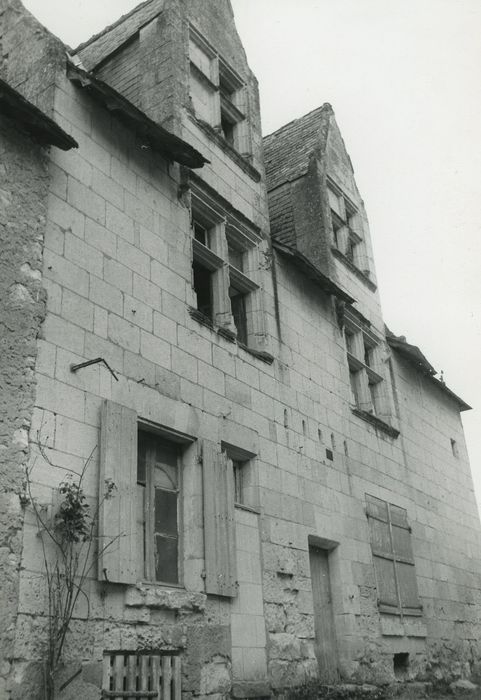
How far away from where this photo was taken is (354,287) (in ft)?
39.5

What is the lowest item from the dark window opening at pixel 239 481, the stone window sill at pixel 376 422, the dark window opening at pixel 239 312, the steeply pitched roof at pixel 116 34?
the dark window opening at pixel 239 481

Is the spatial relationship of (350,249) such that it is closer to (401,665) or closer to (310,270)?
(310,270)

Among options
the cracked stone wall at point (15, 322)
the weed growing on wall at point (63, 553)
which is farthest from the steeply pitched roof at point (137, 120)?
the weed growing on wall at point (63, 553)

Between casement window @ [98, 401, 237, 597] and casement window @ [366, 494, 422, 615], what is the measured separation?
3462 millimetres

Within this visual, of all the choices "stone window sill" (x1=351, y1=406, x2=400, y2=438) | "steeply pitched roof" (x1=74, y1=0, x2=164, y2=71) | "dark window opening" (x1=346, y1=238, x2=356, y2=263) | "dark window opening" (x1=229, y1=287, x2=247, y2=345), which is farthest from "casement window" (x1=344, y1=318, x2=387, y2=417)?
"steeply pitched roof" (x1=74, y1=0, x2=164, y2=71)

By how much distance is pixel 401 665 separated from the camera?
955 cm

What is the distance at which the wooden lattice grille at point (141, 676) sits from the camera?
5.30 metres

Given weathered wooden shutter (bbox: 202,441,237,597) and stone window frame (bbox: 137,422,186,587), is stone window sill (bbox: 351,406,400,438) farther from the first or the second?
stone window frame (bbox: 137,422,186,587)

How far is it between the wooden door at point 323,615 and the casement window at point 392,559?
1073 mm

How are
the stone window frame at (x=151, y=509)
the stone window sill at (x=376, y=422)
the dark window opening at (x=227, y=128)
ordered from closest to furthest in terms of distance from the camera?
the stone window frame at (x=151, y=509), the dark window opening at (x=227, y=128), the stone window sill at (x=376, y=422)

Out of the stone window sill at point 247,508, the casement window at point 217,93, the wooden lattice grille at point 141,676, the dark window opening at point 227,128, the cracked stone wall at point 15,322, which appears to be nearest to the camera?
the cracked stone wall at point 15,322

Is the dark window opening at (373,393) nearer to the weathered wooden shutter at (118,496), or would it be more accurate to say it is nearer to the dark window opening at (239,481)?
the dark window opening at (239,481)

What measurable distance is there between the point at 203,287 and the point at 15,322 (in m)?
3.96

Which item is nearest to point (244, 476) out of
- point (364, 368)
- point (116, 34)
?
point (364, 368)
